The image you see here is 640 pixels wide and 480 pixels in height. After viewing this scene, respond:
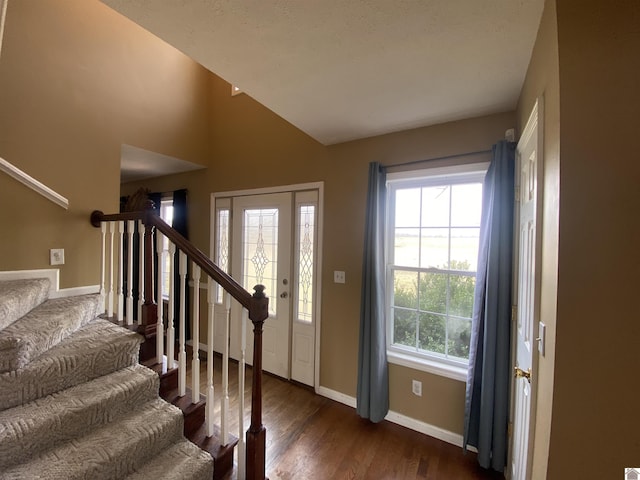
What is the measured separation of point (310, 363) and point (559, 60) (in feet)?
8.98

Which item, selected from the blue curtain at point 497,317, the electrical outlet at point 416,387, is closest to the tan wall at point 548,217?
the blue curtain at point 497,317

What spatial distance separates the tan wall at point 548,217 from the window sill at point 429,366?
3.27 ft

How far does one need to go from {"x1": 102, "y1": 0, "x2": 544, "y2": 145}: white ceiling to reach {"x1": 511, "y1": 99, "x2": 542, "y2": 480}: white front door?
39cm

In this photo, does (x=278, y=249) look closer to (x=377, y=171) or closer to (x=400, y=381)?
(x=377, y=171)

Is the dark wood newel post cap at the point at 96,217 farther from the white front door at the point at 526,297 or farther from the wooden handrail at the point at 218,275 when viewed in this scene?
the white front door at the point at 526,297

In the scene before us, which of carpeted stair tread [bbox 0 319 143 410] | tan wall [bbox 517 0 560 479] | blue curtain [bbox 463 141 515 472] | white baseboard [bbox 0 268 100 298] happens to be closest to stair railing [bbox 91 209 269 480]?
carpeted stair tread [bbox 0 319 143 410]

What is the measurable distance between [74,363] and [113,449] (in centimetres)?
51

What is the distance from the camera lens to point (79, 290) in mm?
2145

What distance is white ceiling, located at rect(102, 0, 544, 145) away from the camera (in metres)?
1.07

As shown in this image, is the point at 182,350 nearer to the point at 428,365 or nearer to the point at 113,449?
the point at 113,449

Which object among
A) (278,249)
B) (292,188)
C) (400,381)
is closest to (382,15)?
(292,188)

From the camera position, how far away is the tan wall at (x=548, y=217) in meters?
0.87

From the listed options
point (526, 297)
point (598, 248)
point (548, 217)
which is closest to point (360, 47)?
point (548, 217)

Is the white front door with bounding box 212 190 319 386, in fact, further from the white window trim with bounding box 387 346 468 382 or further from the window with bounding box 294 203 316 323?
the white window trim with bounding box 387 346 468 382
